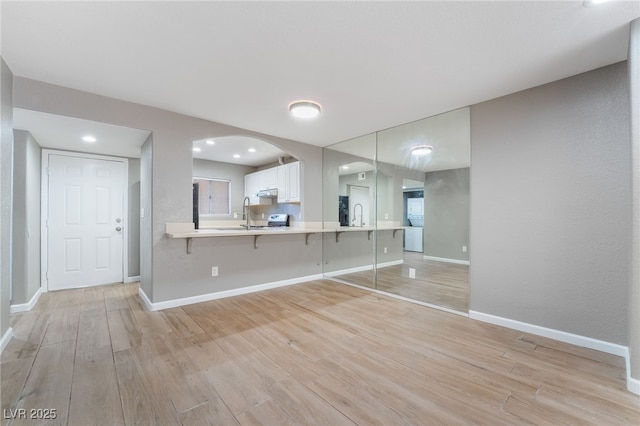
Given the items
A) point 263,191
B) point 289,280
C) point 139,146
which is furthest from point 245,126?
point 289,280

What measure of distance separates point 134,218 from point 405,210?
471 centimetres

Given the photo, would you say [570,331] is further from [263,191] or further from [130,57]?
[263,191]

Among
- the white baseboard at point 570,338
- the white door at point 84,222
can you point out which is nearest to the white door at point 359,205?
the white baseboard at point 570,338

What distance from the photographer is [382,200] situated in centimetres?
450

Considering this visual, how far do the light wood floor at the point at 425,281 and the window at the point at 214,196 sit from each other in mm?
3430

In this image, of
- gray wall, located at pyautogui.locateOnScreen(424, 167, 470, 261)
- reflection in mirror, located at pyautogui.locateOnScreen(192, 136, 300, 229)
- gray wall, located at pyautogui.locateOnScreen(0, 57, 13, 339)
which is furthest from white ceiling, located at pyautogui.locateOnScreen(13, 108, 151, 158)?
gray wall, located at pyautogui.locateOnScreen(424, 167, 470, 261)

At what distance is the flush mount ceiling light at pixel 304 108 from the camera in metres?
3.00

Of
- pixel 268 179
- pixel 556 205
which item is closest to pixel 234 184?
pixel 268 179

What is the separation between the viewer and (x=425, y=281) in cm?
411

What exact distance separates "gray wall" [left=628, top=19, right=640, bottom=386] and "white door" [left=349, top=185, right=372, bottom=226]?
128 inches

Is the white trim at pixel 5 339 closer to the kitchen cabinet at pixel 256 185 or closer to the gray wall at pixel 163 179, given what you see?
the gray wall at pixel 163 179

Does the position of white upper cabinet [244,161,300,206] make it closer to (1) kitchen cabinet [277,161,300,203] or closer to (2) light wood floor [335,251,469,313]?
(1) kitchen cabinet [277,161,300,203]

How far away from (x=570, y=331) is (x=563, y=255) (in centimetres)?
69

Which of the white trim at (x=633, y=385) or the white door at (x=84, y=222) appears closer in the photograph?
the white trim at (x=633, y=385)
